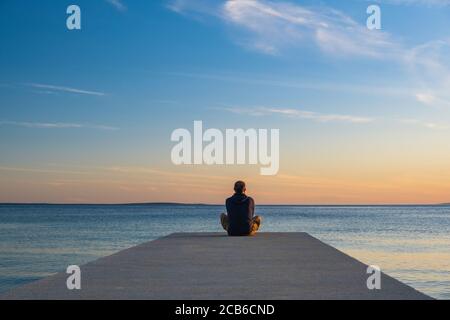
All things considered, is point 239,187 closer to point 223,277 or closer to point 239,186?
point 239,186

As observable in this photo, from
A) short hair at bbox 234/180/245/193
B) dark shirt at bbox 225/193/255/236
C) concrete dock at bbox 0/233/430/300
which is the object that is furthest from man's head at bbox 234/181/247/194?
concrete dock at bbox 0/233/430/300

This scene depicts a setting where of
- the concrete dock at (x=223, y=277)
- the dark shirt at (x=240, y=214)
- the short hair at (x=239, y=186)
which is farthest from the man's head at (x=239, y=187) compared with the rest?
the concrete dock at (x=223, y=277)

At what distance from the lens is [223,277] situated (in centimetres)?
852

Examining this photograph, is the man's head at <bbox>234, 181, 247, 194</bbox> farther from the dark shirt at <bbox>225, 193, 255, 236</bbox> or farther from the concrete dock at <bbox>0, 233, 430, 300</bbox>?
the concrete dock at <bbox>0, 233, 430, 300</bbox>

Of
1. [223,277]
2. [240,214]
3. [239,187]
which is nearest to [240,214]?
[240,214]

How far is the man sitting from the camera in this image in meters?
15.2

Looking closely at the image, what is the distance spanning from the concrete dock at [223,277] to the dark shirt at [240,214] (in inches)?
94.6

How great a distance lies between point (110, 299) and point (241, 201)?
337 inches

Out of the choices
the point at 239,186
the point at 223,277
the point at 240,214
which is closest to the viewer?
the point at 223,277

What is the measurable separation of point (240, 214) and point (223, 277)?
7.28 metres

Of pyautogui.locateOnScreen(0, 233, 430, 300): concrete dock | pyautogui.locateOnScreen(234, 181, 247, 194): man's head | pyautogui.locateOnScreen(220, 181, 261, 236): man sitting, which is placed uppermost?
pyautogui.locateOnScreen(234, 181, 247, 194): man's head
